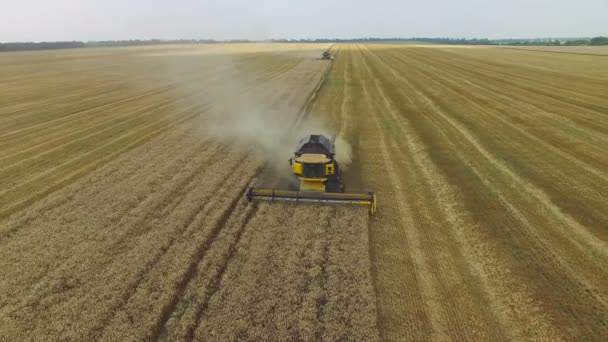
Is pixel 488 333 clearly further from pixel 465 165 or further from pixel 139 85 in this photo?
pixel 139 85

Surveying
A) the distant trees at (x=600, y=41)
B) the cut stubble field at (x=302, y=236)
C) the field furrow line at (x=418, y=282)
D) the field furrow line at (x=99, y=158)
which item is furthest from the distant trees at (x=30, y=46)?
the distant trees at (x=600, y=41)

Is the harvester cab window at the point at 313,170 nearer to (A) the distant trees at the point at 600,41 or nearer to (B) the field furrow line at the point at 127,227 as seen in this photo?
(B) the field furrow line at the point at 127,227

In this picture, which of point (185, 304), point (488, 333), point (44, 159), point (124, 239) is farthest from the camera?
point (44, 159)

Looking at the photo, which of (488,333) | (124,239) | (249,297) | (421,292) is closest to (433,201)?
(421,292)

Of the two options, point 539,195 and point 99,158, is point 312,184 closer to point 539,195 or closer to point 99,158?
point 539,195

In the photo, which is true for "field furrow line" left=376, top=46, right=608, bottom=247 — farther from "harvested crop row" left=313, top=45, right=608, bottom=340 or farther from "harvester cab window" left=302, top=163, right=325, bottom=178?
"harvester cab window" left=302, top=163, right=325, bottom=178

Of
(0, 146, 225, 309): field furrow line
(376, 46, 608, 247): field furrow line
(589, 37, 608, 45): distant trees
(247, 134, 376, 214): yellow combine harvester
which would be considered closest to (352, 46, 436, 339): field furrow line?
(247, 134, 376, 214): yellow combine harvester
